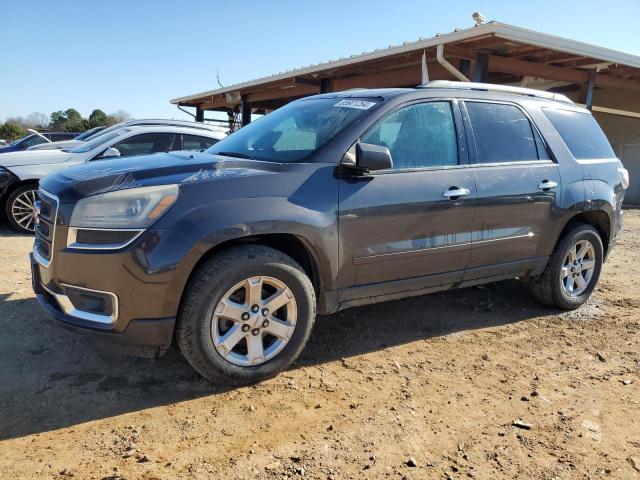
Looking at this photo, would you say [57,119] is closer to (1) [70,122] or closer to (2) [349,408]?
(1) [70,122]

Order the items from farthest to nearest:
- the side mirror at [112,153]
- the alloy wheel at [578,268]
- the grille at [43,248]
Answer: the side mirror at [112,153]
the alloy wheel at [578,268]
the grille at [43,248]

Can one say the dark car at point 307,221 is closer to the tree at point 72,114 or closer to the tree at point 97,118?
the tree at point 97,118

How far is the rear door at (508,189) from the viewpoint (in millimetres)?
3938

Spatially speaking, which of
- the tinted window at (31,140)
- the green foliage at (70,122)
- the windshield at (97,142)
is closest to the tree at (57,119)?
the green foliage at (70,122)

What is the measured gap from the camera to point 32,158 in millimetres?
7234

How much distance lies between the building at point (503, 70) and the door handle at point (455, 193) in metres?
5.40

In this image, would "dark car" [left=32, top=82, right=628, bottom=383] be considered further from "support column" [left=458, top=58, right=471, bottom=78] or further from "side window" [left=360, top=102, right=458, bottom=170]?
"support column" [left=458, top=58, right=471, bottom=78]

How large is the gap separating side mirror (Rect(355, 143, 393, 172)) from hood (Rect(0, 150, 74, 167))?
227 inches

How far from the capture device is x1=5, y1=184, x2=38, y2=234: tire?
7.09 metres

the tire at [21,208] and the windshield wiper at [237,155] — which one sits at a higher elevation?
the windshield wiper at [237,155]

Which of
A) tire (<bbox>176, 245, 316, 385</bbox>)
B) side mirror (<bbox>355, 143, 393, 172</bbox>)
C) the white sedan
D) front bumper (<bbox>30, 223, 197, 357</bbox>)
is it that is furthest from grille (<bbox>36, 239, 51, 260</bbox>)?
the white sedan

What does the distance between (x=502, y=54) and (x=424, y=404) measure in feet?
28.4

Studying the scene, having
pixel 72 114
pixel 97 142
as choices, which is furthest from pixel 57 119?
pixel 97 142

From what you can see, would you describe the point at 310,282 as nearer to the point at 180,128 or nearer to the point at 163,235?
the point at 163,235
